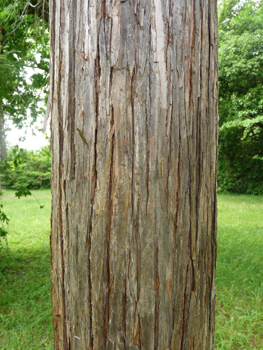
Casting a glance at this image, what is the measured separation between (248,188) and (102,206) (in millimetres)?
15874

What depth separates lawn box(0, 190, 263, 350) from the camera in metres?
2.99

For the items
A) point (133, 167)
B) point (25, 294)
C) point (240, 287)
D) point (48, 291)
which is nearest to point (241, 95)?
point (240, 287)

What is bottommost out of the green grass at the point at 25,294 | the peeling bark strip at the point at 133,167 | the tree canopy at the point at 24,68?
the green grass at the point at 25,294

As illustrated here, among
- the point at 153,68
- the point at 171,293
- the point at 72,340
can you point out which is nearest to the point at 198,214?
the point at 171,293

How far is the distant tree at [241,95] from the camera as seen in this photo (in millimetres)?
13508

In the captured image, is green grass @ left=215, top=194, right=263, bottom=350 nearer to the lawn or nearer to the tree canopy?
the lawn

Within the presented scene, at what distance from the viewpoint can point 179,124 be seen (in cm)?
94

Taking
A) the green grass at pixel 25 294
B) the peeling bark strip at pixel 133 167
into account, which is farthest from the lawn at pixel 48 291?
the peeling bark strip at pixel 133 167

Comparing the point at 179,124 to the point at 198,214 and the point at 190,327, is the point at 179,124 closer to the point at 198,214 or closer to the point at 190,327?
the point at 198,214

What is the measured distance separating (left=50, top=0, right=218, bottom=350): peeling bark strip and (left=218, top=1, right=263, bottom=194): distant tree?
43.6ft

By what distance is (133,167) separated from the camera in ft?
2.99

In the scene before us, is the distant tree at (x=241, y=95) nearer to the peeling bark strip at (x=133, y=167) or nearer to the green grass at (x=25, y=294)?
the green grass at (x=25, y=294)

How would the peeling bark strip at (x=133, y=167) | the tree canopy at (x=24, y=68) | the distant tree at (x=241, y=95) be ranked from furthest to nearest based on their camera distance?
the distant tree at (x=241, y=95), the tree canopy at (x=24, y=68), the peeling bark strip at (x=133, y=167)

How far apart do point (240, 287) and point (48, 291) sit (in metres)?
2.72
